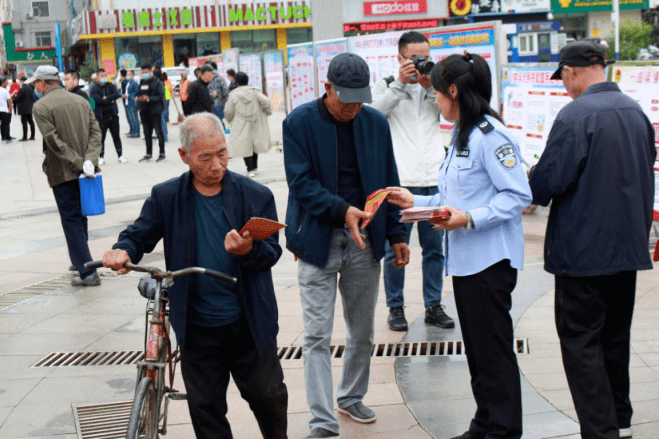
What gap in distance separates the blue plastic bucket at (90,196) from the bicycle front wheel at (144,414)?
489 centimetres

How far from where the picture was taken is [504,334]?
12.8 feet

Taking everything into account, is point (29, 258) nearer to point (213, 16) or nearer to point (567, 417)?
point (567, 417)

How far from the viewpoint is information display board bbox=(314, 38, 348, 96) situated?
1476cm

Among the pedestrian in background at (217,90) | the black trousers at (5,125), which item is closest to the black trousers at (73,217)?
the pedestrian in background at (217,90)

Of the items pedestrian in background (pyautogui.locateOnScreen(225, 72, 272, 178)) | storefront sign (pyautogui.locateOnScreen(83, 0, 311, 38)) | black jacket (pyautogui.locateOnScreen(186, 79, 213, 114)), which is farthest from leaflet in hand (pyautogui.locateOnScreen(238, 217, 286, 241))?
storefront sign (pyautogui.locateOnScreen(83, 0, 311, 38))

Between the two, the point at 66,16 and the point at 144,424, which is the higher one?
the point at 66,16

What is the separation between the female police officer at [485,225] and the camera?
3.84m

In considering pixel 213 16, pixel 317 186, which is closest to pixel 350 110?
pixel 317 186

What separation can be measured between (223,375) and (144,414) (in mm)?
475

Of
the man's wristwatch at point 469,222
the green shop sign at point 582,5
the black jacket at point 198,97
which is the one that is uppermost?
the green shop sign at point 582,5

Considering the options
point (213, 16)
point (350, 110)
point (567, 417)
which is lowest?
point (567, 417)

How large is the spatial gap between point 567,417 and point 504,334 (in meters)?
0.96

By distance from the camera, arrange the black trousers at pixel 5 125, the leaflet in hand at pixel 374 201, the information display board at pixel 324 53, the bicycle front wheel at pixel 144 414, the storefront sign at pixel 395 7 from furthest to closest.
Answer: the storefront sign at pixel 395 7 < the black trousers at pixel 5 125 < the information display board at pixel 324 53 < the leaflet in hand at pixel 374 201 < the bicycle front wheel at pixel 144 414

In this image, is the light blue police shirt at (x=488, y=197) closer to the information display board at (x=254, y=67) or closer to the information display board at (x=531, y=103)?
the information display board at (x=531, y=103)
